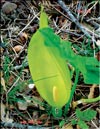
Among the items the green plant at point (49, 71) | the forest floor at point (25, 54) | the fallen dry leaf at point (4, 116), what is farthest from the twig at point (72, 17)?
the fallen dry leaf at point (4, 116)

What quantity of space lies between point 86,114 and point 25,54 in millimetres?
364

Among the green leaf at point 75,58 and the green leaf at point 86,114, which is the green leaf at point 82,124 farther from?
the green leaf at point 75,58

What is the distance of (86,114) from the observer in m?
1.18

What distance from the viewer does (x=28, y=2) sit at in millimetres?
1549

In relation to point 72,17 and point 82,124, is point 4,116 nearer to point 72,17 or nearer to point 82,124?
point 82,124

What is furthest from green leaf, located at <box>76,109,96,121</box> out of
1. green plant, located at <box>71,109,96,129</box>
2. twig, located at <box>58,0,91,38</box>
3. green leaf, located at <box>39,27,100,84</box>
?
twig, located at <box>58,0,91,38</box>

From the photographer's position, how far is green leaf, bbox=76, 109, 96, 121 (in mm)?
1176

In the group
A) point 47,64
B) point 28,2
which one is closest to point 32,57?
point 47,64

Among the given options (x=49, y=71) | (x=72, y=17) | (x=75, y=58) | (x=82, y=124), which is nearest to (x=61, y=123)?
(x=82, y=124)

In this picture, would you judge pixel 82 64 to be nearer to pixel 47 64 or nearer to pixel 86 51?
pixel 47 64

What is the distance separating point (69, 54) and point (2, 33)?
53cm

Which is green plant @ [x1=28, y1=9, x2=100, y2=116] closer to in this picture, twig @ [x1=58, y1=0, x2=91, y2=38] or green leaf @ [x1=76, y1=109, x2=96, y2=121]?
green leaf @ [x1=76, y1=109, x2=96, y2=121]

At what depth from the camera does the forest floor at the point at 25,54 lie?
123cm

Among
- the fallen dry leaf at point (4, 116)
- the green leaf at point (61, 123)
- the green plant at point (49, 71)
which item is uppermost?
the green plant at point (49, 71)
